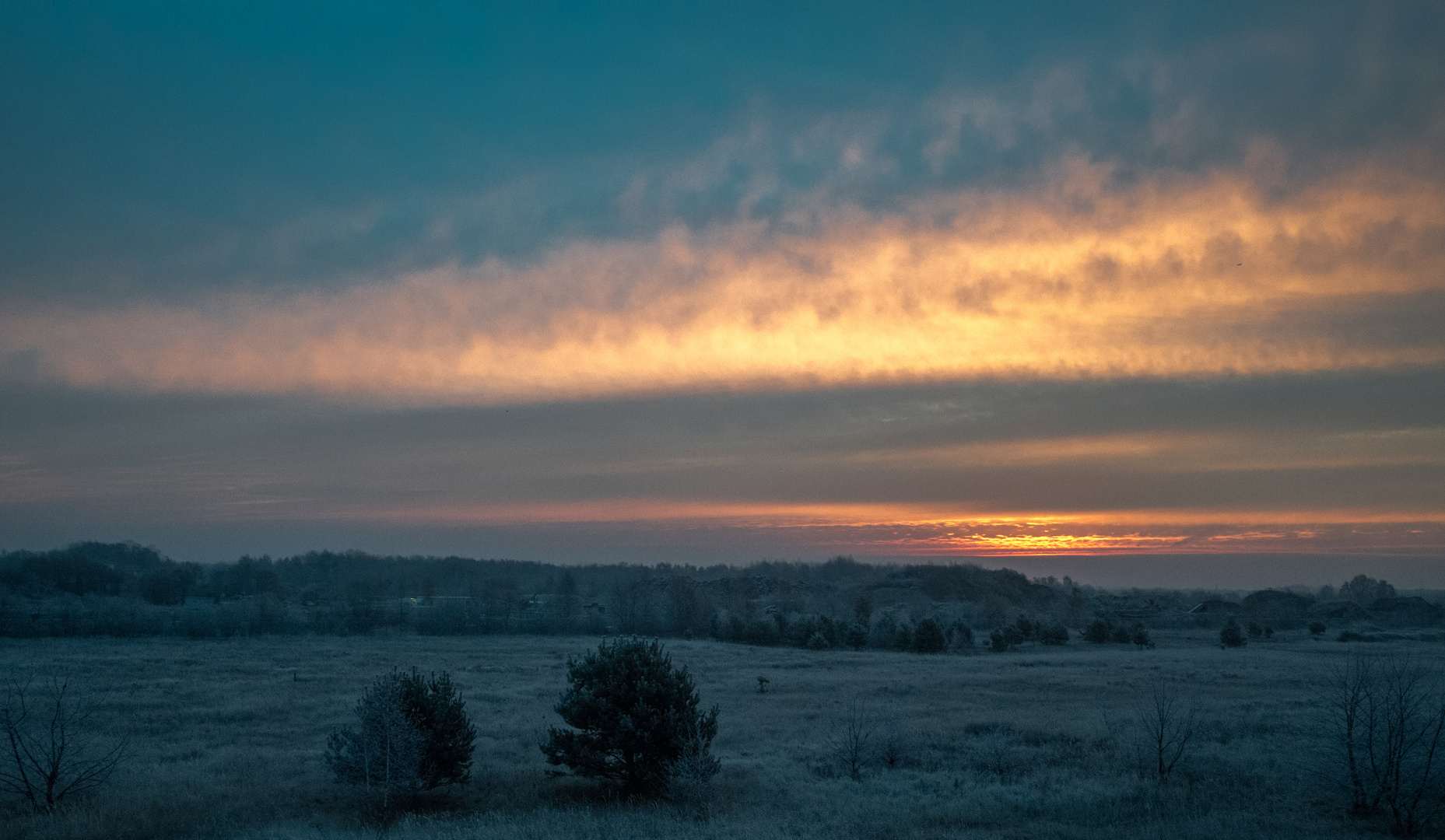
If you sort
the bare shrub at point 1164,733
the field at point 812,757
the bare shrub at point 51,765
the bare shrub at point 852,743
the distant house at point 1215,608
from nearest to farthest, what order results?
the field at point 812,757
the bare shrub at point 51,765
the bare shrub at point 1164,733
the bare shrub at point 852,743
the distant house at point 1215,608

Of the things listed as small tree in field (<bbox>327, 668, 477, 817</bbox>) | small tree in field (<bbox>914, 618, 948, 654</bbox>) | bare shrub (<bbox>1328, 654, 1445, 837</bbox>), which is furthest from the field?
small tree in field (<bbox>914, 618, 948, 654</bbox>)

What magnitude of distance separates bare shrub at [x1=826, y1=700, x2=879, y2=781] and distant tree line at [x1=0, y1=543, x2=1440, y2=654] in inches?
1721

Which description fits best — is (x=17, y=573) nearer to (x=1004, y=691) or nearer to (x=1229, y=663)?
(x=1004, y=691)

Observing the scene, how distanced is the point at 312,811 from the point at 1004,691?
32058 millimetres

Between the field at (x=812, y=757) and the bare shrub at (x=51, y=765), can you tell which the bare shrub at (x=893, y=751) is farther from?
the bare shrub at (x=51, y=765)

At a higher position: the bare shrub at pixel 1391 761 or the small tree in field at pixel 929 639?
the bare shrub at pixel 1391 761

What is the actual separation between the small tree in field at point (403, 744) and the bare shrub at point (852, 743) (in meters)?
10.3

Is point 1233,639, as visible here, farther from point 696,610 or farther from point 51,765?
point 51,765

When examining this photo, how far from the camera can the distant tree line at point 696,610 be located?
7769 cm

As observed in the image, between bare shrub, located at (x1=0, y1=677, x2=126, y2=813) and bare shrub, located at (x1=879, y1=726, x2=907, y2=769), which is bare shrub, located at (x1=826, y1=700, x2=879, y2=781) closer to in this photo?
bare shrub, located at (x1=879, y1=726, x2=907, y2=769)

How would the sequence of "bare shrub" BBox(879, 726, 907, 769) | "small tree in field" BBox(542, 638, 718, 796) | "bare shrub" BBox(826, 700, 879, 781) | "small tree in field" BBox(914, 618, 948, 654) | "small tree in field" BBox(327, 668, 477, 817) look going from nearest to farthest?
"small tree in field" BBox(327, 668, 477, 817), "small tree in field" BBox(542, 638, 718, 796), "bare shrub" BBox(826, 700, 879, 781), "bare shrub" BBox(879, 726, 907, 769), "small tree in field" BBox(914, 618, 948, 654)

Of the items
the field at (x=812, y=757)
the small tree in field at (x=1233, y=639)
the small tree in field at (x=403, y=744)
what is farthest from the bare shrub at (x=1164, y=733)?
the small tree in field at (x=1233, y=639)

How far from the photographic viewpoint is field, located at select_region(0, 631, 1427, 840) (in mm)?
16141

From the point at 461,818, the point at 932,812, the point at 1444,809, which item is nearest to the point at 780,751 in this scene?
the point at 932,812
